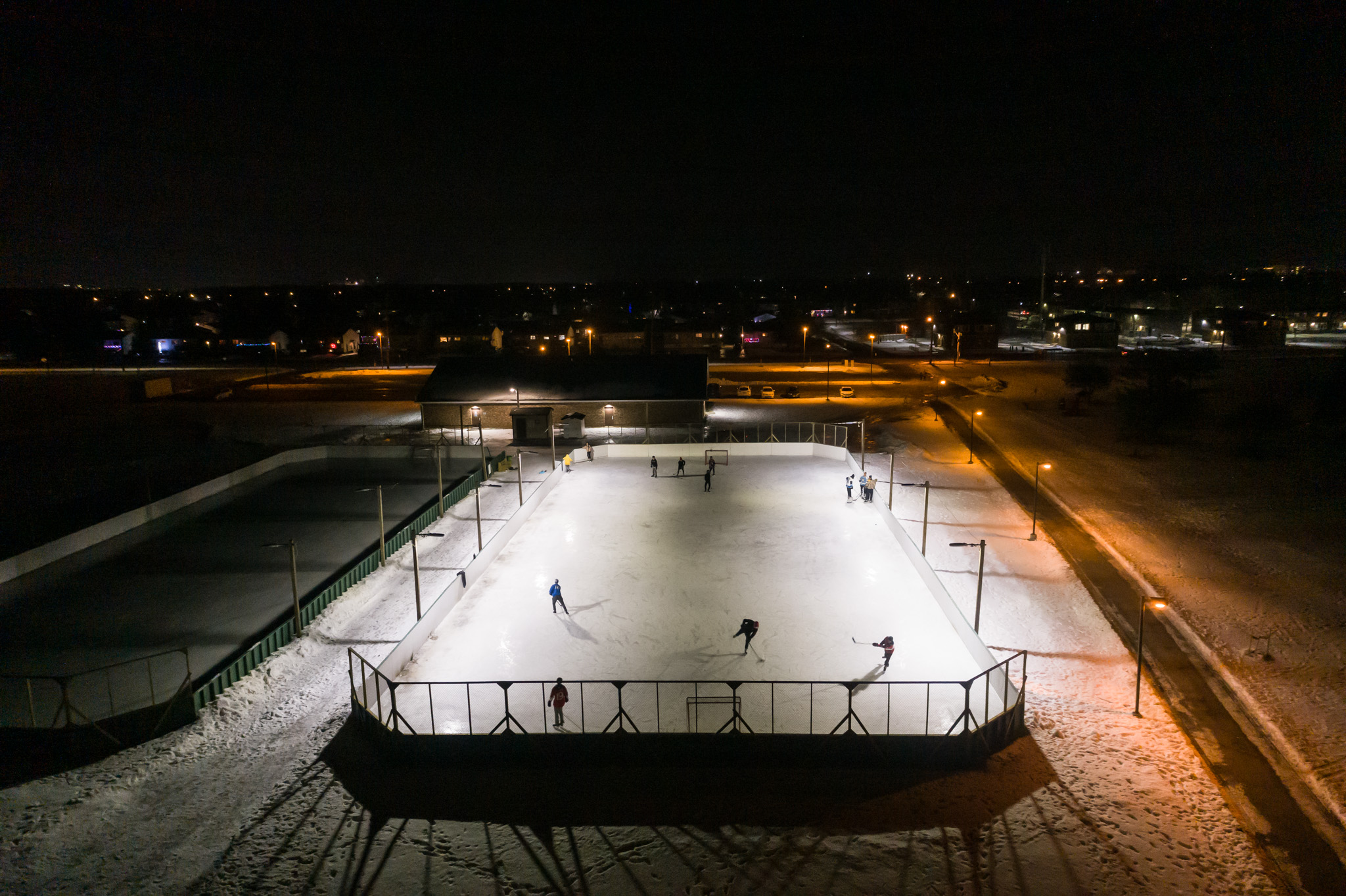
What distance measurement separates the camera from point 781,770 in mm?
11188

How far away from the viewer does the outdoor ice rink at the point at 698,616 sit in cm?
1306

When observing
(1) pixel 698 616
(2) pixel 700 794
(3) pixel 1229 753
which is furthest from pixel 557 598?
(3) pixel 1229 753

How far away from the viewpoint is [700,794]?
10.7m

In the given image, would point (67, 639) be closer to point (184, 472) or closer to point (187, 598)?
point (187, 598)

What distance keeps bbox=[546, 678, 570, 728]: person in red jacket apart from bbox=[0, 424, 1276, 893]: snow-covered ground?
7.24ft

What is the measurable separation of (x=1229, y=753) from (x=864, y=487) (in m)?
14.5

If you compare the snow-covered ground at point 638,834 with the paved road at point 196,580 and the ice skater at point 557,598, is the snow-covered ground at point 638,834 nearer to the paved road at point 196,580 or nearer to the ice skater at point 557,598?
the paved road at point 196,580

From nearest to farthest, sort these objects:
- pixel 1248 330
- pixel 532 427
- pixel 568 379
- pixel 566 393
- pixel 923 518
→ pixel 923 518 → pixel 532 427 → pixel 566 393 → pixel 568 379 → pixel 1248 330

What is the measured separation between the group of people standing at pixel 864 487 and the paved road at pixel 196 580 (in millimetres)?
16057

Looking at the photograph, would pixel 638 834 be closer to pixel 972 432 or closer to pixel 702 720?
pixel 702 720

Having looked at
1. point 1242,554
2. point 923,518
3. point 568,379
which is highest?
point 568,379

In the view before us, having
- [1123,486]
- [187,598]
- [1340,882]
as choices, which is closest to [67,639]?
[187,598]

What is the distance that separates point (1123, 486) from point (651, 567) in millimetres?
20267

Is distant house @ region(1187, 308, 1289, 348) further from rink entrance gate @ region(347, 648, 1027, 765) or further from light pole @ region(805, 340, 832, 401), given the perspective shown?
rink entrance gate @ region(347, 648, 1027, 765)
